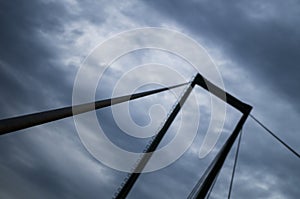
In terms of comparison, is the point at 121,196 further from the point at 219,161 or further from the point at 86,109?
the point at 86,109

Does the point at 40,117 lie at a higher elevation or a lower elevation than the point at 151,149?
lower

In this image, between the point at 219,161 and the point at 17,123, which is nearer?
the point at 17,123

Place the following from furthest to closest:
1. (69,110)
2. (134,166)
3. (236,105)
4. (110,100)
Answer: (134,166) < (236,105) < (110,100) < (69,110)

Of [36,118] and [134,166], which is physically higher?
[134,166]

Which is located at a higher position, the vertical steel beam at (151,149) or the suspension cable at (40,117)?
the vertical steel beam at (151,149)

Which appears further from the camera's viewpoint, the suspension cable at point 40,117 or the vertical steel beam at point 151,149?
the vertical steel beam at point 151,149

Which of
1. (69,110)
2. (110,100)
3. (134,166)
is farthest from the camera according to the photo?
(134,166)

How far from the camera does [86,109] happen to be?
3977 mm

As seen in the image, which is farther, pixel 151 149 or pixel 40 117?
pixel 151 149

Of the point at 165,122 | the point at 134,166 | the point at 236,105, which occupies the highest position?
the point at 236,105

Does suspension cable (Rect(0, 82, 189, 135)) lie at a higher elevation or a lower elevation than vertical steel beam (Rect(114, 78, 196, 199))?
lower

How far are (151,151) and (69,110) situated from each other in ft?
48.7

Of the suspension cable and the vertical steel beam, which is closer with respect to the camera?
the suspension cable

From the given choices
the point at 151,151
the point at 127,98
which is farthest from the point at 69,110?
the point at 151,151
